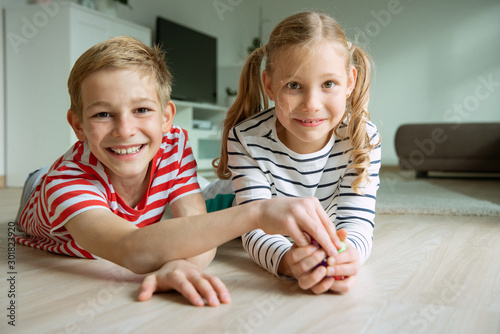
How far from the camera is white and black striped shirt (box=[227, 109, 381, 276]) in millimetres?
1085

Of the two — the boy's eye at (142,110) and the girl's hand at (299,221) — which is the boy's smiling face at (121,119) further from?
the girl's hand at (299,221)

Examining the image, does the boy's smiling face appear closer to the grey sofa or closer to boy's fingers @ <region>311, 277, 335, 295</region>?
boy's fingers @ <region>311, 277, 335, 295</region>

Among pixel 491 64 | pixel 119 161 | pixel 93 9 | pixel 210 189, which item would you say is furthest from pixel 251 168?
pixel 491 64

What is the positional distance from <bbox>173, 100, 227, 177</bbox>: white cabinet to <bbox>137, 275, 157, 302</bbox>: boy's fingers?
9.95ft

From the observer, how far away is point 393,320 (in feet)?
2.34

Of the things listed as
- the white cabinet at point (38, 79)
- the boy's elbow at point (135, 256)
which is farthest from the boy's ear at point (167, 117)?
the white cabinet at point (38, 79)

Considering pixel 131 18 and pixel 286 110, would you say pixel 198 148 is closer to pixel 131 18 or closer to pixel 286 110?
pixel 131 18

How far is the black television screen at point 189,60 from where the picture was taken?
14.2ft

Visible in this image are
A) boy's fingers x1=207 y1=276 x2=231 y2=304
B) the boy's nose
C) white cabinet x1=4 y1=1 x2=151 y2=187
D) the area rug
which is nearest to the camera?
boy's fingers x1=207 y1=276 x2=231 y2=304

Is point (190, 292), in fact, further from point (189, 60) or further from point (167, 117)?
point (189, 60)

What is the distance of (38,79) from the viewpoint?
303 centimetres

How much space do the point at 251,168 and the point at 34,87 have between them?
239 cm

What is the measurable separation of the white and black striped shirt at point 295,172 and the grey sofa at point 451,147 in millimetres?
3272

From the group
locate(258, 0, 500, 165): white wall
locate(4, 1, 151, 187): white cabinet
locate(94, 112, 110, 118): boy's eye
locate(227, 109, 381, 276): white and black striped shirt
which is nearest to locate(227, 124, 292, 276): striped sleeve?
locate(227, 109, 381, 276): white and black striped shirt
